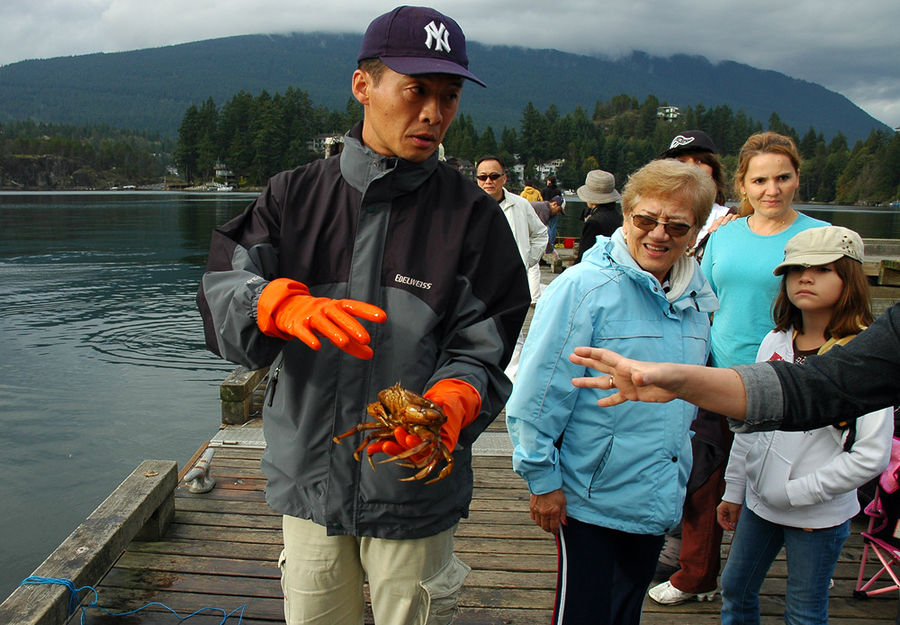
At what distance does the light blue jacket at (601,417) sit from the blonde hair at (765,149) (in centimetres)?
153

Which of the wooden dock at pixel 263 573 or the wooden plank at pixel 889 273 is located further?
the wooden plank at pixel 889 273

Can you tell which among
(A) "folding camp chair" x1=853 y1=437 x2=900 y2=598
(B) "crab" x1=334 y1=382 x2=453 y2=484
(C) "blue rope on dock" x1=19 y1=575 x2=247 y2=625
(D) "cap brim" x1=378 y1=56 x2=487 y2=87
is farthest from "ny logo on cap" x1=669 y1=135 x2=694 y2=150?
(C) "blue rope on dock" x1=19 y1=575 x2=247 y2=625

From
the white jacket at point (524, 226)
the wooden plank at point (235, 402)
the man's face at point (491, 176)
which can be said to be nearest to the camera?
the wooden plank at point (235, 402)

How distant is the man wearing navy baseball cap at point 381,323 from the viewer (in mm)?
2066

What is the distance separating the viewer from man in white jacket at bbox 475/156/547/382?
6512 millimetres

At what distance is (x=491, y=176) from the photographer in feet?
21.3

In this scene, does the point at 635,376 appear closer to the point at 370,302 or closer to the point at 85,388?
the point at 370,302

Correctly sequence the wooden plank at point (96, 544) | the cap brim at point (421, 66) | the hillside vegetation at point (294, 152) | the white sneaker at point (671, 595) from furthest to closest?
1. the hillside vegetation at point (294, 152)
2. the white sneaker at point (671, 595)
3. the wooden plank at point (96, 544)
4. the cap brim at point (421, 66)

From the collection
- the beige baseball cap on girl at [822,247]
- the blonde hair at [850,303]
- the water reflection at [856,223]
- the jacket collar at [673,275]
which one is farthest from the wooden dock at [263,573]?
the water reflection at [856,223]

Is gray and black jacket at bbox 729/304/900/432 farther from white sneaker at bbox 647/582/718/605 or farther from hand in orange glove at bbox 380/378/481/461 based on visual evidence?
white sneaker at bbox 647/582/718/605

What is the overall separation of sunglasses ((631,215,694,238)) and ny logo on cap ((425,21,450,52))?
96 cm

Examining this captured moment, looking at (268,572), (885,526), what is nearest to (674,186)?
(885,526)

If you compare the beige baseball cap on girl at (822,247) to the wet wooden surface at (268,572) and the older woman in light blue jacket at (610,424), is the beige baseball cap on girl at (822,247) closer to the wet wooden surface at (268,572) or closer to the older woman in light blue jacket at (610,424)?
the older woman in light blue jacket at (610,424)

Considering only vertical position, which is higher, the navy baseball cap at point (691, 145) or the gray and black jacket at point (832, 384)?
the navy baseball cap at point (691, 145)
